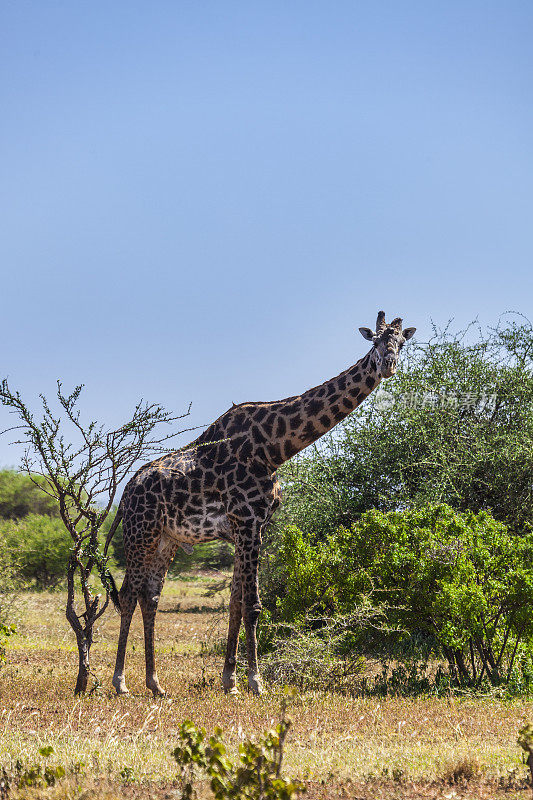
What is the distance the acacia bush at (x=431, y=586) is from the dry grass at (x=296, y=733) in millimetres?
1285

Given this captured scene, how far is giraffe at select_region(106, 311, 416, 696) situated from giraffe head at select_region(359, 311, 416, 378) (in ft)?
0.05

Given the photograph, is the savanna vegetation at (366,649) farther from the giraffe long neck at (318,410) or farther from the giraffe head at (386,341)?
the giraffe head at (386,341)

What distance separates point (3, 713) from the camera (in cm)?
836

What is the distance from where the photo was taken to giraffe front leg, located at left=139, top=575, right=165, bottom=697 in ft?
34.5

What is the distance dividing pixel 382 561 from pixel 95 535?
461 cm

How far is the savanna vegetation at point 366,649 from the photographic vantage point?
5.70 meters

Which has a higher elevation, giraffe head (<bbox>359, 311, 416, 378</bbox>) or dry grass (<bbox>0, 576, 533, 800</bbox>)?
giraffe head (<bbox>359, 311, 416, 378</bbox>)

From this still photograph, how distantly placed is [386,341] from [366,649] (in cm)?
530

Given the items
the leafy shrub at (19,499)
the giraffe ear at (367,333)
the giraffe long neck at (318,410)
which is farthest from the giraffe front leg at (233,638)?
the leafy shrub at (19,499)

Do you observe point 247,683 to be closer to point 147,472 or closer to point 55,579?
point 147,472

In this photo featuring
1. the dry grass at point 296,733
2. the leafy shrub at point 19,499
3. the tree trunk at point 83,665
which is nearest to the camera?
the dry grass at point 296,733

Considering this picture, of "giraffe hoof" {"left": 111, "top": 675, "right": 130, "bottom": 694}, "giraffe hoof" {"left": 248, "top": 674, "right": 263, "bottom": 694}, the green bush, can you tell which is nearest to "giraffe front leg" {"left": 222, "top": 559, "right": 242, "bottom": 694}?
"giraffe hoof" {"left": 248, "top": 674, "right": 263, "bottom": 694}

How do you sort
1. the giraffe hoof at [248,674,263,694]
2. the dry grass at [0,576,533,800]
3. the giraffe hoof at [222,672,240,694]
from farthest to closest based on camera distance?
1. the giraffe hoof at [222,672,240,694]
2. the giraffe hoof at [248,674,263,694]
3. the dry grass at [0,576,533,800]

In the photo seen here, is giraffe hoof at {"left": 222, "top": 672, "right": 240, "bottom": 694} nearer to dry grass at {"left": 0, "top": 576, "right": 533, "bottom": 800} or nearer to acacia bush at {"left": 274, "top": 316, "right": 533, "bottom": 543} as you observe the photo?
dry grass at {"left": 0, "top": 576, "right": 533, "bottom": 800}
